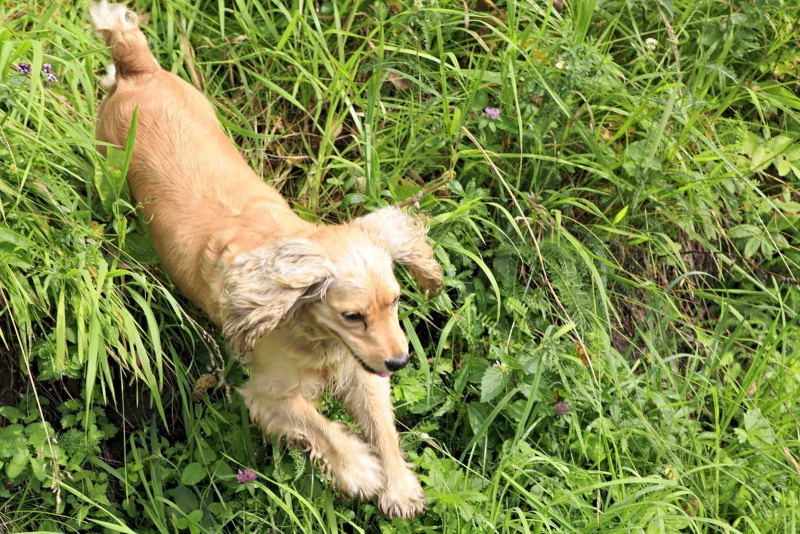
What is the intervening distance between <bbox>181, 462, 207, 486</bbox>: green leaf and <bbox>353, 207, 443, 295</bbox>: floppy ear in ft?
3.21

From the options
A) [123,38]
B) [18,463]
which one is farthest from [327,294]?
[123,38]

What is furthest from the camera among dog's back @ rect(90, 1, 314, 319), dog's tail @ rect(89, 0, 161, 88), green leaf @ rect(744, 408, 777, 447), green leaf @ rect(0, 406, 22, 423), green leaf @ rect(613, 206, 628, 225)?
green leaf @ rect(613, 206, 628, 225)

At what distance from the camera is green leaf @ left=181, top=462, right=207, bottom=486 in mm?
2961

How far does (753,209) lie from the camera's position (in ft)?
12.9

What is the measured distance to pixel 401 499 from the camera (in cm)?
300

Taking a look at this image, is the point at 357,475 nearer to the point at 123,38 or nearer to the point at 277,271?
the point at 277,271

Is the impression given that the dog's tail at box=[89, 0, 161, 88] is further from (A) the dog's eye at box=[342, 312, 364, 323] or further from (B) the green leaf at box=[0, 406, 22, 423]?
(A) the dog's eye at box=[342, 312, 364, 323]

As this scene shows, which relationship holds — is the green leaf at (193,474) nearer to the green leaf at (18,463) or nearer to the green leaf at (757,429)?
the green leaf at (18,463)

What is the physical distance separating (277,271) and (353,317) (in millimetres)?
274

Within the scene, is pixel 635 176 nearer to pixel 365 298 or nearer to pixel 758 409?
pixel 758 409

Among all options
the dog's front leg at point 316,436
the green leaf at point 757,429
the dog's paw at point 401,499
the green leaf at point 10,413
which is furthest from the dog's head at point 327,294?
the green leaf at point 757,429

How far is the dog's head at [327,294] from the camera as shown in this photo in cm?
267

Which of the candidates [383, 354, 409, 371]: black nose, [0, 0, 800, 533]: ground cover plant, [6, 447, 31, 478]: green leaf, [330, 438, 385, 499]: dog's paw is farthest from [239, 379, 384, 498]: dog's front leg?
[6, 447, 31, 478]: green leaf

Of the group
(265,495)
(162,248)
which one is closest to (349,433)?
(265,495)
